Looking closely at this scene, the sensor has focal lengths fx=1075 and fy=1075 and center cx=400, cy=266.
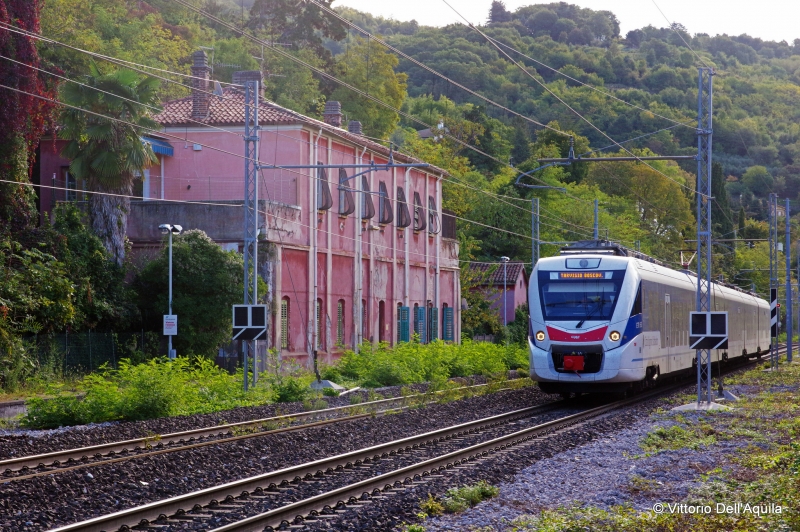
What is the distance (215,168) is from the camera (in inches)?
1534

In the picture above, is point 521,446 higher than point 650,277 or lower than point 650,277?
lower

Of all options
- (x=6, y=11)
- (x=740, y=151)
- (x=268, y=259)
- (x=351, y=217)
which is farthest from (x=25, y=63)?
(x=740, y=151)

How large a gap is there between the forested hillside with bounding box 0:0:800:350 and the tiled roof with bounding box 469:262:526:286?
1.45 m

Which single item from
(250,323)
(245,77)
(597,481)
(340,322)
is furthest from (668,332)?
(245,77)

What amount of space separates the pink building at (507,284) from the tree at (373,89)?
15639 millimetres

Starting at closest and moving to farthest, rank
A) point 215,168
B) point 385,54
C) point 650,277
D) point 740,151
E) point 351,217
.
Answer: point 650,277, point 215,168, point 351,217, point 385,54, point 740,151

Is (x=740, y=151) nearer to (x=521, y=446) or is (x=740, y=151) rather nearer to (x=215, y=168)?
(x=215, y=168)

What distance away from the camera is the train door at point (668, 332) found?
27.1m

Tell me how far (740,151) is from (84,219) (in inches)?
5442

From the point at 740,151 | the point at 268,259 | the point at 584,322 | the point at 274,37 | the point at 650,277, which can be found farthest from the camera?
the point at 740,151

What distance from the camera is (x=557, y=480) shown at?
42.7 ft

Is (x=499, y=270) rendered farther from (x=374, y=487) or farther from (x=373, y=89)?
(x=374, y=487)

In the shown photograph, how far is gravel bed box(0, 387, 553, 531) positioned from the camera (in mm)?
11102

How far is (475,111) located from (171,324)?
5980 cm
